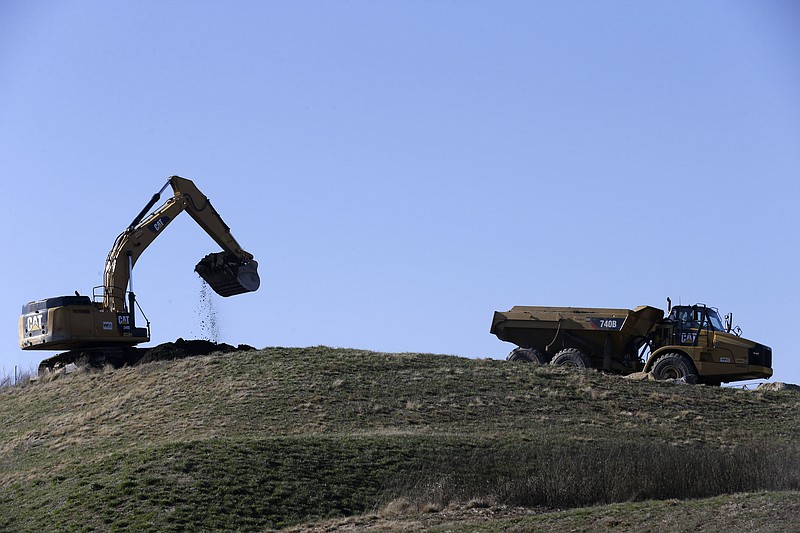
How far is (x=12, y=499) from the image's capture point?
108 feet

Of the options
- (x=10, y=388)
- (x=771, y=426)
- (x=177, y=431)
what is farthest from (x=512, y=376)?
(x=10, y=388)

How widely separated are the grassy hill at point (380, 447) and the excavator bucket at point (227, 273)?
3.45 metres

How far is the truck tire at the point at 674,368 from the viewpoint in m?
45.9

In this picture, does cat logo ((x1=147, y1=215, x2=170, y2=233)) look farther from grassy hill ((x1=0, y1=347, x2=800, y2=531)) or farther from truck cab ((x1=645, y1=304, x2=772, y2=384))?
truck cab ((x1=645, y1=304, x2=772, y2=384))

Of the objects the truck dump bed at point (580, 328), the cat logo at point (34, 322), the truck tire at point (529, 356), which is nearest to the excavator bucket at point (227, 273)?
the cat logo at point (34, 322)

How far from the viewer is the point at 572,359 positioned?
47.9 m

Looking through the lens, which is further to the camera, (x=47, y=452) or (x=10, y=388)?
(x=10, y=388)

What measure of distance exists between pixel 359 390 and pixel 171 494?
41.0ft

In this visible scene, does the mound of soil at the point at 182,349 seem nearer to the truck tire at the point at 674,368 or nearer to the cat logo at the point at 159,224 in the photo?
the cat logo at the point at 159,224

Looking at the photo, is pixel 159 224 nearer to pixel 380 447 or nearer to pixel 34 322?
pixel 34 322

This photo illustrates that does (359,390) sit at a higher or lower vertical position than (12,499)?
higher

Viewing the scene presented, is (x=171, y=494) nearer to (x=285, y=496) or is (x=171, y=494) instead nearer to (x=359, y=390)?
(x=285, y=496)

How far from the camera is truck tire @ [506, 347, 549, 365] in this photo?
162 ft

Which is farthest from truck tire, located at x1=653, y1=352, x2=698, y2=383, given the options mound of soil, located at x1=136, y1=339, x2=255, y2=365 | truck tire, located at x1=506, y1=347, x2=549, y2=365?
mound of soil, located at x1=136, y1=339, x2=255, y2=365
